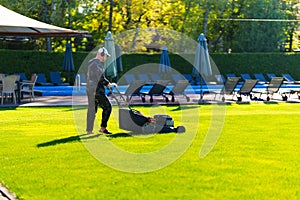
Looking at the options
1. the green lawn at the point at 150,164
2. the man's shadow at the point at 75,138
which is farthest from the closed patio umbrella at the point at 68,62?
the man's shadow at the point at 75,138

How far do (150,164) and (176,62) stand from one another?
23.7 meters

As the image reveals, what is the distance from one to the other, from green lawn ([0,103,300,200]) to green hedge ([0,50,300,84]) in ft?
48.1

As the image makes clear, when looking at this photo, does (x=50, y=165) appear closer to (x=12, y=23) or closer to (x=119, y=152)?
(x=119, y=152)

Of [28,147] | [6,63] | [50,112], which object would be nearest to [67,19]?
[6,63]

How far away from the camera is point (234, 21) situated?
3841 centimetres

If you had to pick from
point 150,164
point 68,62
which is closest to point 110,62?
point 68,62

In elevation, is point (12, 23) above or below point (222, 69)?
above

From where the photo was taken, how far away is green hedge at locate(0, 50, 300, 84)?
2755 cm

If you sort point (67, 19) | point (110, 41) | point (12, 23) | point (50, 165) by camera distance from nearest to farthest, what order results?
point (50, 165), point (12, 23), point (110, 41), point (67, 19)

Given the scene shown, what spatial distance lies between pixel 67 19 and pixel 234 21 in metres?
11.1

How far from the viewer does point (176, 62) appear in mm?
31688

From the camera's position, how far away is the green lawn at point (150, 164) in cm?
666

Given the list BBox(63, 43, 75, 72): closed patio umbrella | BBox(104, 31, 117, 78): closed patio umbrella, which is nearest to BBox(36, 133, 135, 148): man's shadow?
BBox(104, 31, 117, 78): closed patio umbrella

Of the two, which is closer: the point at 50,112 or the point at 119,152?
the point at 119,152
